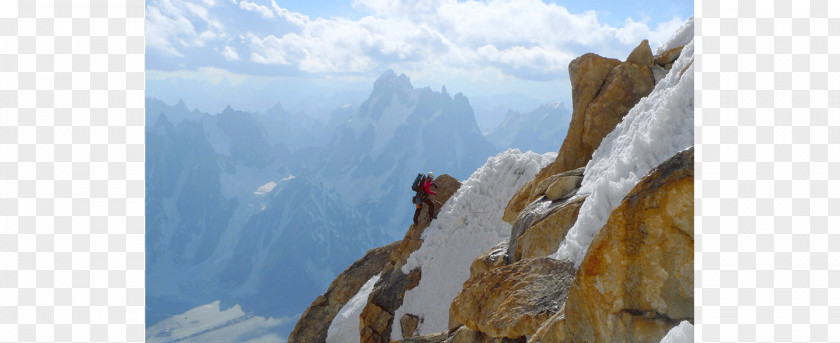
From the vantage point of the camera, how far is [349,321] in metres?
28.8

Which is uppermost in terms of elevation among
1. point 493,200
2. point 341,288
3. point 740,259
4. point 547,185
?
point 493,200

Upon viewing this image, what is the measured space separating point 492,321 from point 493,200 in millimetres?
17528

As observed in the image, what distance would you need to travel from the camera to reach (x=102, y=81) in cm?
529

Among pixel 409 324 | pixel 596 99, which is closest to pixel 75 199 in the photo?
pixel 596 99

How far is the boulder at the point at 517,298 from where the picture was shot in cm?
1062

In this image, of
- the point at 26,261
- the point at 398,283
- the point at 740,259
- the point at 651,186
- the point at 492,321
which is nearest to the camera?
the point at 740,259

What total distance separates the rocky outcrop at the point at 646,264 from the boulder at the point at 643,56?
1355 centimetres

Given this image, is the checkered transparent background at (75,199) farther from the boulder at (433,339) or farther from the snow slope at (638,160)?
the boulder at (433,339)

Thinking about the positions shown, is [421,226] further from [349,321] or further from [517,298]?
[517,298]

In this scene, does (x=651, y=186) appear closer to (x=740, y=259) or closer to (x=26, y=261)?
(x=740, y=259)

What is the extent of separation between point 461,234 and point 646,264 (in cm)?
2026

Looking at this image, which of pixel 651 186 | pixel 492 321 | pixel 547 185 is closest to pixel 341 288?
pixel 547 185

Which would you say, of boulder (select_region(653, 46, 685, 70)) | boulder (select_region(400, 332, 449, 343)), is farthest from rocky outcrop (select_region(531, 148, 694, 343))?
boulder (select_region(653, 46, 685, 70))

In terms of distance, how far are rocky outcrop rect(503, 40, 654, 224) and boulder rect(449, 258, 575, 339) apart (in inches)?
254
